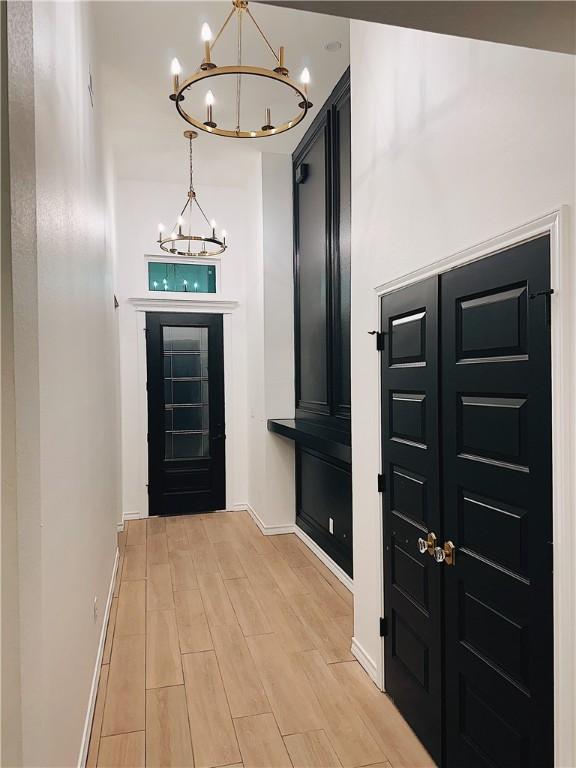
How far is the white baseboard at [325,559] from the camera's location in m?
4.11

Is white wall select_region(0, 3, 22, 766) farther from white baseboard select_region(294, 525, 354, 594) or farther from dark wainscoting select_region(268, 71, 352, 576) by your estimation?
white baseboard select_region(294, 525, 354, 594)

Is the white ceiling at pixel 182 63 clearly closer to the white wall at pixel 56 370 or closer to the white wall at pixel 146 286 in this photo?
the white wall at pixel 56 370

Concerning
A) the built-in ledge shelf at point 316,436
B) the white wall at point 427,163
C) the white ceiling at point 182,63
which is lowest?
the built-in ledge shelf at point 316,436

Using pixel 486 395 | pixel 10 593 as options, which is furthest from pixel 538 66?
pixel 10 593

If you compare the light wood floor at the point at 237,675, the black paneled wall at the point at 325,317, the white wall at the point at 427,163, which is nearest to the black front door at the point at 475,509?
the white wall at the point at 427,163

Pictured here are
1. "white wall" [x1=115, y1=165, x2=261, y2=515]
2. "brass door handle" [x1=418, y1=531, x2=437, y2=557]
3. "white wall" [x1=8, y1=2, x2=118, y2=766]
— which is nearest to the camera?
"white wall" [x1=8, y1=2, x2=118, y2=766]

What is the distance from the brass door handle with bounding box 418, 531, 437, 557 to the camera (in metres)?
2.19

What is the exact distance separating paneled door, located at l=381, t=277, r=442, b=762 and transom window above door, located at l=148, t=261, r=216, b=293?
416cm

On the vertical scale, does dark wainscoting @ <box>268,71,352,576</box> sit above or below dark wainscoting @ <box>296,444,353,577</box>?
above

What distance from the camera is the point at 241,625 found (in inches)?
138

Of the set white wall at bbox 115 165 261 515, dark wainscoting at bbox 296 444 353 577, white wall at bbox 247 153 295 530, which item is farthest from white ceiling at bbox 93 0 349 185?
dark wainscoting at bbox 296 444 353 577

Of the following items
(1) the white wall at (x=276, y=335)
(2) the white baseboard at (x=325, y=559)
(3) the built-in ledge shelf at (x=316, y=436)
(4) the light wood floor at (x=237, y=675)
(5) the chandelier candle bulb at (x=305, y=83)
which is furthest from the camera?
(1) the white wall at (x=276, y=335)

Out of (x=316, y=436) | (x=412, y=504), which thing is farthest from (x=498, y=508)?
(x=316, y=436)

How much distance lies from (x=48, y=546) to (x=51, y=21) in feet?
5.72
